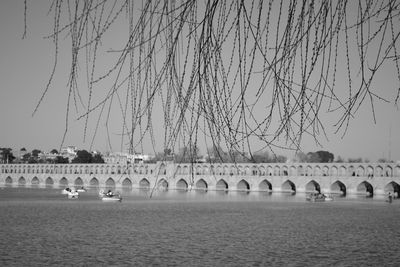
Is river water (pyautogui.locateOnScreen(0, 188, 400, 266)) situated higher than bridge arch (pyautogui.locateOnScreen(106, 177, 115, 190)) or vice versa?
bridge arch (pyautogui.locateOnScreen(106, 177, 115, 190))

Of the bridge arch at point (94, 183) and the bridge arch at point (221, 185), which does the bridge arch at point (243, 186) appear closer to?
the bridge arch at point (221, 185)

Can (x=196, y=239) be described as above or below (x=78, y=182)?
below

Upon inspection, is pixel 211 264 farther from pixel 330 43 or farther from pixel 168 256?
pixel 330 43

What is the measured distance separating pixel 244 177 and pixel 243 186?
28.6 feet

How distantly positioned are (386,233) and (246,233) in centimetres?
868

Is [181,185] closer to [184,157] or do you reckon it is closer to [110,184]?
[110,184]

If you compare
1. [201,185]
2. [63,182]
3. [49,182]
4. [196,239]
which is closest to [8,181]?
[49,182]

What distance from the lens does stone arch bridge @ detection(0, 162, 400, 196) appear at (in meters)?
78.2

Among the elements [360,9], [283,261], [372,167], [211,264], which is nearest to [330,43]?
[360,9]

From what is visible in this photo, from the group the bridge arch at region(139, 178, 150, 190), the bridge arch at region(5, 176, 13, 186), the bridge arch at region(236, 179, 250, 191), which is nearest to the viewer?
the bridge arch at region(236, 179, 250, 191)

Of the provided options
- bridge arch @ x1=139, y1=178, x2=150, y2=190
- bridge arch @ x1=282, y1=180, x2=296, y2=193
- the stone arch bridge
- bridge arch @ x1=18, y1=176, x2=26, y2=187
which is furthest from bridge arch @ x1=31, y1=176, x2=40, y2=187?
bridge arch @ x1=282, y1=180, x2=296, y2=193

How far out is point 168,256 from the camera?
23359 mm

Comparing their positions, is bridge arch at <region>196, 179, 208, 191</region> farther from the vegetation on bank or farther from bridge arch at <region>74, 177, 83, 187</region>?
bridge arch at <region>74, 177, 83, 187</region>

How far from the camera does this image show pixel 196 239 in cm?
2883
